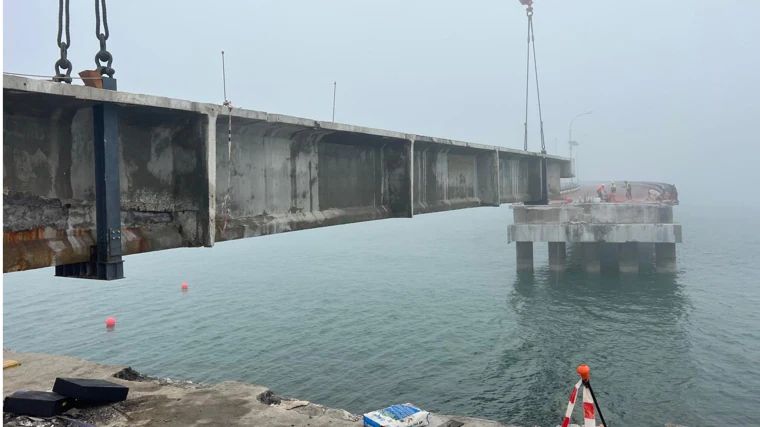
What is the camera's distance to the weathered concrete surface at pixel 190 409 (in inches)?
504

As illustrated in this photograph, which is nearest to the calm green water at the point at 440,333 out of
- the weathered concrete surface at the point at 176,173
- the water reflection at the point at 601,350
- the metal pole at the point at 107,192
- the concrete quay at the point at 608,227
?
the water reflection at the point at 601,350

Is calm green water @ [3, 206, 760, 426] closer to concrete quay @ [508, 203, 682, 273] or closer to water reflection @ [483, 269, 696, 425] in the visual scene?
water reflection @ [483, 269, 696, 425]

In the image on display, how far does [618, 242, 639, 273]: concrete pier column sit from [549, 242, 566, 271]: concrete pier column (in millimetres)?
5108

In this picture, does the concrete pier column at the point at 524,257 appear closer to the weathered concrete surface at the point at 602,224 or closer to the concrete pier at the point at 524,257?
the concrete pier at the point at 524,257

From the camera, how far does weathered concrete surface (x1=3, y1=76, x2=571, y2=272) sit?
23.1 ft

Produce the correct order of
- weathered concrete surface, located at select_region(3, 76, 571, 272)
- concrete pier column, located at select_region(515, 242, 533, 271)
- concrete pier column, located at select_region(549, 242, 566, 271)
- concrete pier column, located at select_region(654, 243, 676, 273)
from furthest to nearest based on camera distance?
concrete pier column, located at select_region(515, 242, 533, 271), concrete pier column, located at select_region(549, 242, 566, 271), concrete pier column, located at select_region(654, 243, 676, 273), weathered concrete surface, located at select_region(3, 76, 571, 272)

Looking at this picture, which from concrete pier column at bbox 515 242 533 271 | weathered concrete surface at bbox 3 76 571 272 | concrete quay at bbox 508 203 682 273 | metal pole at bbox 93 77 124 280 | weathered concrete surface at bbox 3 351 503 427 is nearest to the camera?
weathered concrete surface at bbox 3 76 571 272

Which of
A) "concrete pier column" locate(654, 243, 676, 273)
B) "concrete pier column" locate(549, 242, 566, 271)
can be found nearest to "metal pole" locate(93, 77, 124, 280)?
"concrete pier column" locate(549, 242, 566, 271)

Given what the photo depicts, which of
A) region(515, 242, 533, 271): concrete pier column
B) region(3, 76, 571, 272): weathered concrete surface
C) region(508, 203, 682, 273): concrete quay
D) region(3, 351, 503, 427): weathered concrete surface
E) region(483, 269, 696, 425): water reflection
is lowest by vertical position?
region(483, 269, 696, 425): water reflection

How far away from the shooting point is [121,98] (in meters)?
7.55

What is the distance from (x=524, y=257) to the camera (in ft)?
167

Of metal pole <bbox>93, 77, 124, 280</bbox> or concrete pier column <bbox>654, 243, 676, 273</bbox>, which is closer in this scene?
metal pole <bbox>93, 77, 124, 280</bbox>

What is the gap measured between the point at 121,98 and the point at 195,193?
207 cm

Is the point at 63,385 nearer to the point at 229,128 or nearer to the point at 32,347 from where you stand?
the point at 229,128
